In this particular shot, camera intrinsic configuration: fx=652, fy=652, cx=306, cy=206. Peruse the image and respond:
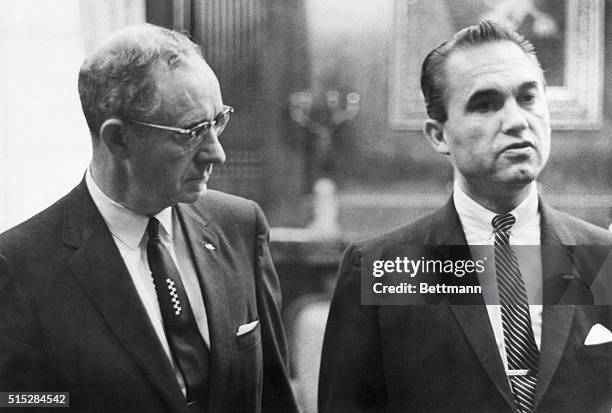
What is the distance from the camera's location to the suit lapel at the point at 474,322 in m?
1.25

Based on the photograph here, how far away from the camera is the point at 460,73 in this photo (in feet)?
3.99

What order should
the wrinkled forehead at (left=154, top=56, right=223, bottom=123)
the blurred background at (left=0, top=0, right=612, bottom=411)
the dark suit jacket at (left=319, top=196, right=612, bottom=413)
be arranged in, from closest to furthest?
the wrinkled forehead at (left=154, top=56, right=223, bottom=123)
the dark suit jacket at (left=319, top=196, right=612, bottom=413)
the blurred background at (left=0, top=0, right=612, bottom=411)

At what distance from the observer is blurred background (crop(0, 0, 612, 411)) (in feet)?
4.44

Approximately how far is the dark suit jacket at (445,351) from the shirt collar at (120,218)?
412 millimetres

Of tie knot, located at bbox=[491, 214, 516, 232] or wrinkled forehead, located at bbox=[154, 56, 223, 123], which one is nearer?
wrinkled forehead, located at bbox=[154, 56, 223, 123]

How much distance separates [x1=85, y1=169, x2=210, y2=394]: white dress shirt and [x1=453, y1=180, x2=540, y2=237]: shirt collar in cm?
53

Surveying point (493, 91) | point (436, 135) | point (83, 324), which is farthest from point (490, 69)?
point (83, 324)

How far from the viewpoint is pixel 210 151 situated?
1.17 meters

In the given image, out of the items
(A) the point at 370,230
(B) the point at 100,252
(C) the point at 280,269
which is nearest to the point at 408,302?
(A) the point at 370,230

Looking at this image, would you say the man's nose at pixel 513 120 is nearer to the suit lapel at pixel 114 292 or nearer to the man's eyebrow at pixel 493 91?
the man's eyebrow at pixel 493 91

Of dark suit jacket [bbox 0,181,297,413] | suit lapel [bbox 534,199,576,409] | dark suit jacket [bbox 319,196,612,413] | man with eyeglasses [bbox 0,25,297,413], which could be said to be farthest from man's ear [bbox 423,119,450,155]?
dark suit jacket [bbox 0,181,297,413]

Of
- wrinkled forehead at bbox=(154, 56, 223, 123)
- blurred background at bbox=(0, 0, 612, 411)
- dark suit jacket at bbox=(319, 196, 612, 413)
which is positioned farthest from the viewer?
blurred background at bbox=(0, 0, 612, 411)

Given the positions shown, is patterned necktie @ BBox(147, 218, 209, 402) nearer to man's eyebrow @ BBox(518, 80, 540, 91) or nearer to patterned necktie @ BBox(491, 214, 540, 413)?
patterned necktie @ BBox(491, 214, 540, 413)

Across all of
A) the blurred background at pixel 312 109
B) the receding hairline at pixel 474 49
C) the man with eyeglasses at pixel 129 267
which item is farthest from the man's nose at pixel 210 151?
the receding hairline at pixel 474 49
